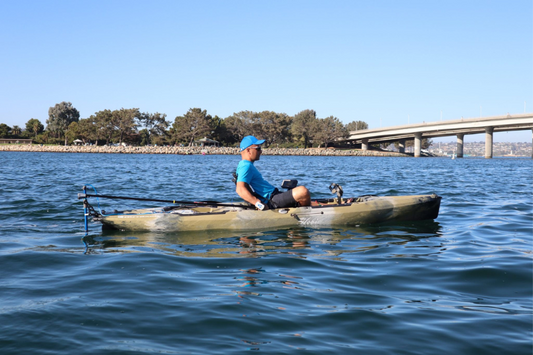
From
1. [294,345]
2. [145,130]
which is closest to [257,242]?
[294,345]

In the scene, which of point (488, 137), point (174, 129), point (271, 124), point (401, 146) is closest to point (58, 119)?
point (174, 129)

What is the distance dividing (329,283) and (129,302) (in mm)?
2192

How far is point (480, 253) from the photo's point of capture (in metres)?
6.64

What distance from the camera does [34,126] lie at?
113188 millimetres

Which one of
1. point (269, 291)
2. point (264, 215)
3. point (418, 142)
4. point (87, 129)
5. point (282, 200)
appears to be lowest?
point (269, 291)

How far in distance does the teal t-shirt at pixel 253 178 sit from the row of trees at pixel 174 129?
9439 cm

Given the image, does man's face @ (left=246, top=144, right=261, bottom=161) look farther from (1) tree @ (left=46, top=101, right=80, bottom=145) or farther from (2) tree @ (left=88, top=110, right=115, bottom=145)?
(1) tree @ (left=46, top=101, right=80, bottom=145)

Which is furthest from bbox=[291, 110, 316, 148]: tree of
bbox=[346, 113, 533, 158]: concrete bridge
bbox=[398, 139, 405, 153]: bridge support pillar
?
bbox=[398, 139, 405, 153]: bridge support pillar

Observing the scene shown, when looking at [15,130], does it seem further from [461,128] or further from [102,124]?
[461,128]

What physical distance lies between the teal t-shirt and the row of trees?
94.4m

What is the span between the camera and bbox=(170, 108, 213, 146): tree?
332 ft

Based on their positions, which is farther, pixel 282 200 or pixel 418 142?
pixel 418 142

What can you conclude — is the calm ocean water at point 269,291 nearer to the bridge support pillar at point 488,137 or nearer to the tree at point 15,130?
the bridge support pillar at point 488,137

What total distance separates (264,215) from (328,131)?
10657 centimetres
